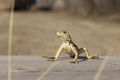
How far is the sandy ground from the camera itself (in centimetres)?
396

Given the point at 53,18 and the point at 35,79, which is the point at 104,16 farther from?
the point at 35,79

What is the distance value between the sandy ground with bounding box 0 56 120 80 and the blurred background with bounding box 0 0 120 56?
→ 6.28 meters

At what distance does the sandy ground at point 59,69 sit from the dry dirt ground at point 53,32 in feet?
19.1

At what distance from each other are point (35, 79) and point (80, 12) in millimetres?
16309

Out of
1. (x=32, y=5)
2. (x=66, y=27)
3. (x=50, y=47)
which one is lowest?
(x=50, y=47)

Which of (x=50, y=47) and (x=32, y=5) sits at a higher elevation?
(x=32, y=5)

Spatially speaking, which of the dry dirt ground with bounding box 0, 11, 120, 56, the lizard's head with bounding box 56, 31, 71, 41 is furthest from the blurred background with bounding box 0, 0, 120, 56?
the lizard's head with bounding box 56, 31, 71, 41

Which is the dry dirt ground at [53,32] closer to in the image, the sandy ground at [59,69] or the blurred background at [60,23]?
the blurred background at [60,23]

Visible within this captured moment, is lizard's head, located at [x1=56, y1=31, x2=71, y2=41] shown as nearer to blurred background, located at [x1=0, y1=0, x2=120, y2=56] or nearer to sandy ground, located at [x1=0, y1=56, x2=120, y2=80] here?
sandy ground, located at [x1=0, y1=56, x2=120, y2=80]

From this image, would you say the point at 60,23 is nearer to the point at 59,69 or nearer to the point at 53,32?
the point at 53,32

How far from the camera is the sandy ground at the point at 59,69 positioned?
396 centimetres

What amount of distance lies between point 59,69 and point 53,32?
35.5 ft

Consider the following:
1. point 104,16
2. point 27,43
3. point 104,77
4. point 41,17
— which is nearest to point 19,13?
point 41,17

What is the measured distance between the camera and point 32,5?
73.4ft
